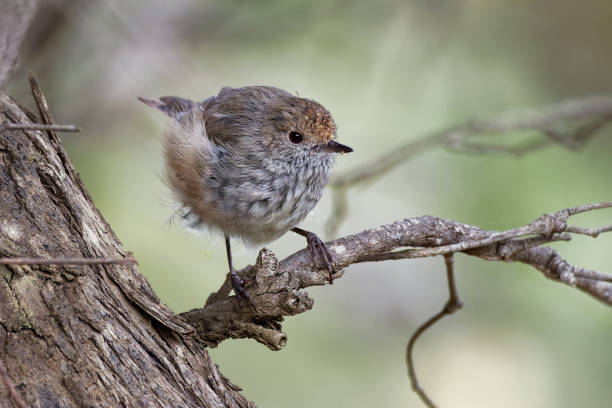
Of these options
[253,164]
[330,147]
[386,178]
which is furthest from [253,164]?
[386,178]

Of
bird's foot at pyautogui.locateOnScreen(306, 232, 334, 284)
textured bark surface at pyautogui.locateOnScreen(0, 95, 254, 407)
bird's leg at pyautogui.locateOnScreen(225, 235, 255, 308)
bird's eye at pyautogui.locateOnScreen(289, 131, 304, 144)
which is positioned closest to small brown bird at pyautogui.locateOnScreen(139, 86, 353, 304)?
bird's eye at pyautogui.locateOnScreen(289, 131, 304, 144)

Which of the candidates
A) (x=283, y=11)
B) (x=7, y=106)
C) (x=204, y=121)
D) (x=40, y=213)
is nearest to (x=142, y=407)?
(x=40, y=213)

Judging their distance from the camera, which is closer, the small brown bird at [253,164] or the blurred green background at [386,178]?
the small brown bird at [253,164]

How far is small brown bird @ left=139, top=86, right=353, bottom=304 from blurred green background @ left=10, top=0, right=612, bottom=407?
1.11 meters

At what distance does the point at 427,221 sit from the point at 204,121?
1459mm

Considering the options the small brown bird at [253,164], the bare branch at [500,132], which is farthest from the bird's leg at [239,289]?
the bare branch at [500,132]

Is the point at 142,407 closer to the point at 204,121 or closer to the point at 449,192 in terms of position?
the point at 204,121

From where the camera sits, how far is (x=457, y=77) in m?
5.65

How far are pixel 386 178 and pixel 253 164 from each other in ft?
8.49

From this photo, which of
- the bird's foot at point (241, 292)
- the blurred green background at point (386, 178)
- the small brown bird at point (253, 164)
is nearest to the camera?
the bird's foot at point (241, 292)

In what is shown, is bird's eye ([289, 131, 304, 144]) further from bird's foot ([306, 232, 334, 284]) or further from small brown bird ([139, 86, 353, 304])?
bird's foot ([306, 232, 334, 284])

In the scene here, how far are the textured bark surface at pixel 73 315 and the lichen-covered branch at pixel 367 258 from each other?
0.15m

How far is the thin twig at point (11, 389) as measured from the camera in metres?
1.58

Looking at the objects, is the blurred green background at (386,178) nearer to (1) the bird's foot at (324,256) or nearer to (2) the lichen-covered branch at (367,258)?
(2) the lichen-covered branch at (367,258)
